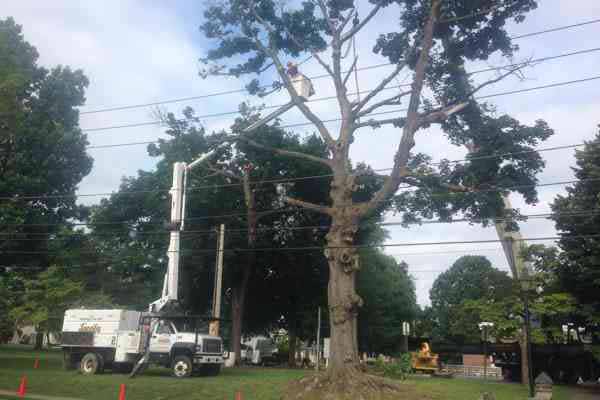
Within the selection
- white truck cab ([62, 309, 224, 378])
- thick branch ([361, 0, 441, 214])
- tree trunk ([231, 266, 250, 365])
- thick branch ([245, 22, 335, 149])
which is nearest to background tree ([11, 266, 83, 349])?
white truck cab ([62, 309, 224, 378])

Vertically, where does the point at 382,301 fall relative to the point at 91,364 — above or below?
above

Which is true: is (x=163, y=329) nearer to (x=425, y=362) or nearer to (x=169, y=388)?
(x=169, y=388)

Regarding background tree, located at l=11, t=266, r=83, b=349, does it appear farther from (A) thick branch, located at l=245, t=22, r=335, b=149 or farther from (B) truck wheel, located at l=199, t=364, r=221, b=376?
(A) thick branch, located at l=245, t=22, r=335, b=149

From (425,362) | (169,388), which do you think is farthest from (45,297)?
(425,362)

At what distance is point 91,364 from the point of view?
2409cm

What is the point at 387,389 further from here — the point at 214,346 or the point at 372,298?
the point at 372,298

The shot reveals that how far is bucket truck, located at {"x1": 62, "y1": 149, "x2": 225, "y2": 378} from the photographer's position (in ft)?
70.4

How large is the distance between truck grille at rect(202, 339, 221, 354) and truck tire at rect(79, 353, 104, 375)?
4.70 metres

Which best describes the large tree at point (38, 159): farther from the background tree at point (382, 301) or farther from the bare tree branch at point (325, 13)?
the background tree at point (382, 301)

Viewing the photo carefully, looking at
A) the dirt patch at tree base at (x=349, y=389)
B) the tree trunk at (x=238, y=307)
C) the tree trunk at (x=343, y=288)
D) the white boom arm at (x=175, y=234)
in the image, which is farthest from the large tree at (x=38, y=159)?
the dirt patch at tree base at (x=349, y=389)

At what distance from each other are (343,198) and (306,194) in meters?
20.6

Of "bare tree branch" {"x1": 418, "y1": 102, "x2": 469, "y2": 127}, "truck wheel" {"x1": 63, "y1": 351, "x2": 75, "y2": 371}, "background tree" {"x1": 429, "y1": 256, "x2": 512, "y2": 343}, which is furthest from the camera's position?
"background tree" {"x1": 429, "y1": 256, "x2": 512, "y2": 343}

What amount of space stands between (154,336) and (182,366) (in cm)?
175

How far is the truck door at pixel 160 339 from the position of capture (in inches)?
901
